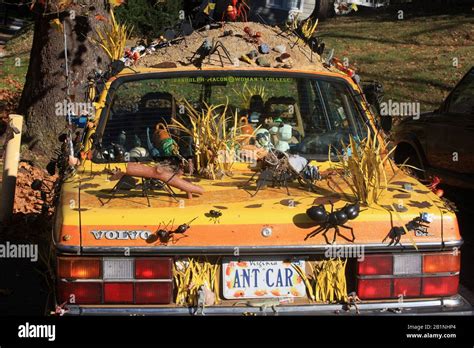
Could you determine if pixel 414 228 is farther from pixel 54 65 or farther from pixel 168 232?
pixel 54 65

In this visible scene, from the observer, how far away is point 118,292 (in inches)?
144

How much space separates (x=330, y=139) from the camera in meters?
4.95

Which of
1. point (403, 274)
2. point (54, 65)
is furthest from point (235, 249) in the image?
point (54, 65)

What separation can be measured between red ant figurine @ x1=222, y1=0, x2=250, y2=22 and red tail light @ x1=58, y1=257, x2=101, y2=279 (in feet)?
10.1

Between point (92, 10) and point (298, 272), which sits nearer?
point (298, 272)

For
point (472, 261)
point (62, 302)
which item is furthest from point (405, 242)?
point (472, 261)

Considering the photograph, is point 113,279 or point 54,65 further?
point 54,65

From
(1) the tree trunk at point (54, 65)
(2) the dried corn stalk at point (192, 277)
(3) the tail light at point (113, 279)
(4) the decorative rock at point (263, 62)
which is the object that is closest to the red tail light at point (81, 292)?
(3) the tail light at point (113, 279)

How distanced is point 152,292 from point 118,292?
17cm

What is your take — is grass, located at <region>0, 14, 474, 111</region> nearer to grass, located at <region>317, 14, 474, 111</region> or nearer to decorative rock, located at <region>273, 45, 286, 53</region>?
grass, located at <region>317, 14, 474, 111</region>

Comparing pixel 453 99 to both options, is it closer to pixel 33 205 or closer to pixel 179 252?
pixel 33 205

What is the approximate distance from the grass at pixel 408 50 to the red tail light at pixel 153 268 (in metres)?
11.1

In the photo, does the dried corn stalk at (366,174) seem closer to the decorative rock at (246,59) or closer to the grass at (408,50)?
the decorative rock at (246,59)
